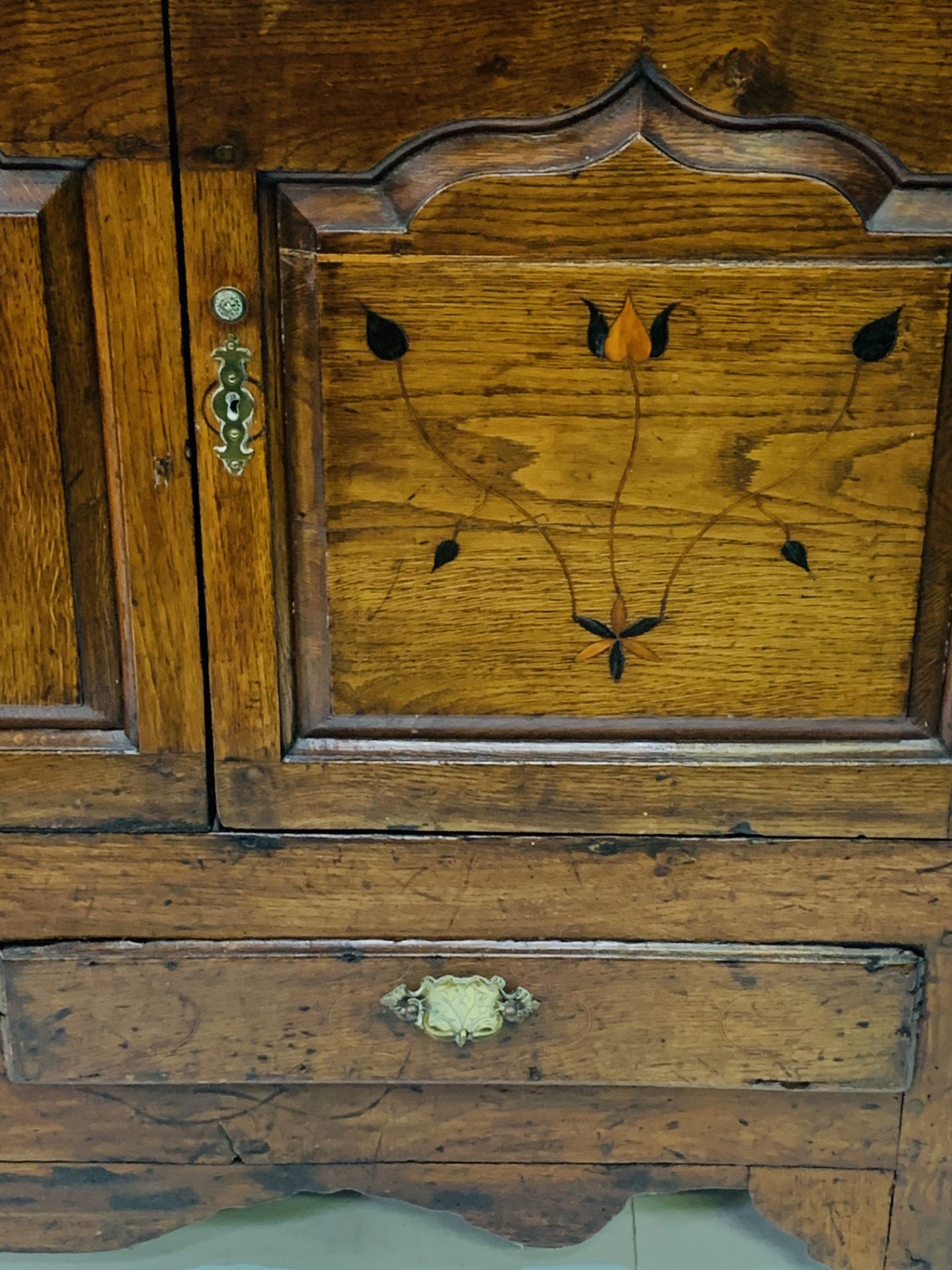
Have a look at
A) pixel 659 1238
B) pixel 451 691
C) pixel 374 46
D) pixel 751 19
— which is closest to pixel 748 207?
pixel 751 19

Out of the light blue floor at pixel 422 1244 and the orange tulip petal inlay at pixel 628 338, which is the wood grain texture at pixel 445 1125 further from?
the orange tulip petal inlay at pixel 628 338

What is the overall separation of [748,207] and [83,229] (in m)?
0.40

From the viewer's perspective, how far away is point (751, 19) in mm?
637

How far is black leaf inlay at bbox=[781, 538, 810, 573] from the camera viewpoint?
2.40 ft

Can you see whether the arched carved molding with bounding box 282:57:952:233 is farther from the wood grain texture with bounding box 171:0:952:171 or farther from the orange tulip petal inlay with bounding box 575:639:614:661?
the orange tulip petal inlay with bounding box 575:639:614:661

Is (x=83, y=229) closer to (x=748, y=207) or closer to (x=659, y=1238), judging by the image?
(x=748, y=207)

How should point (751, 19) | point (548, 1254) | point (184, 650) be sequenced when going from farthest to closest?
point (548, 1254) → point (184, 650) → point (751, 19)

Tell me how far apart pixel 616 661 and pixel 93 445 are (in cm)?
37

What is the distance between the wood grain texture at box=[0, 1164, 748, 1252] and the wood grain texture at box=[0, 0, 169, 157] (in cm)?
73

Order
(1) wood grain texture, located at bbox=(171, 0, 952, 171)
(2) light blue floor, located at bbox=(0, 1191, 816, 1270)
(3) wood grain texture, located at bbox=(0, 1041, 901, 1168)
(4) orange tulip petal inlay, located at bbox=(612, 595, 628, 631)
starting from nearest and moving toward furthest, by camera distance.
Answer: (1) wood grain texture, located at bbox=(171, 0, 952, 171) → (4) orange tulip petal inlay, located at bbox=(612, 595, 628, 631) → (3) wood grain texture, located at bbox=(0, 1041, 901, 1168) → (2) light blue floor, located at bbox=(0, 1191, 816, 1270)

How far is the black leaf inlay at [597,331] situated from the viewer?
0.69 m

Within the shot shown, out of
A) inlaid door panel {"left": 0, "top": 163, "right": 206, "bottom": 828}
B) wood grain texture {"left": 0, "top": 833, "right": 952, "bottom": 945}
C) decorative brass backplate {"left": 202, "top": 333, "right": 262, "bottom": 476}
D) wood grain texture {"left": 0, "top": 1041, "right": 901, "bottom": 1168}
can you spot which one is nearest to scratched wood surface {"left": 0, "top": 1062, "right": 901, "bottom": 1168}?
wood grain texture {"left": 0, "top": 1041, "right": 901, "bottom": 1168}

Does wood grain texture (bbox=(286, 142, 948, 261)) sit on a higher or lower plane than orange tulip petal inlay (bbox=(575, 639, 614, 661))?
higher

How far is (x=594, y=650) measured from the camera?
76 centimetres
